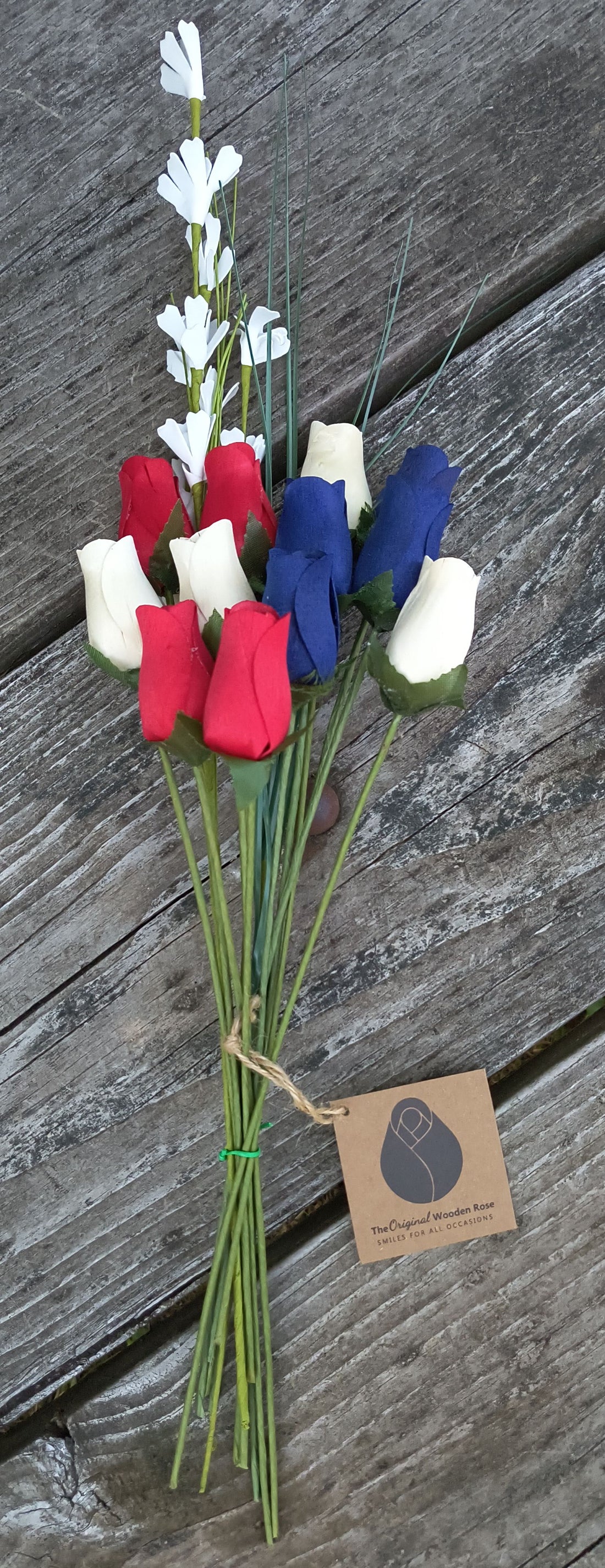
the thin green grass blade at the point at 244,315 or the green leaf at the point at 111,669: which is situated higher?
the thin green grass blade at the point at 244,315

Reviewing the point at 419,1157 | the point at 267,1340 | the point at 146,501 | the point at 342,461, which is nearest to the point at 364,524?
the point at 342,461

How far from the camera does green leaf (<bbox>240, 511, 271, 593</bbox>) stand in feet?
2.02

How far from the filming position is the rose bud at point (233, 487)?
616 mm

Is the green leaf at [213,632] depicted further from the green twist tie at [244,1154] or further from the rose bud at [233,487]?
the green twist tie at [244,1154]

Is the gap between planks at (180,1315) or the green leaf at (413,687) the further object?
the gap between planks at (180,1315)

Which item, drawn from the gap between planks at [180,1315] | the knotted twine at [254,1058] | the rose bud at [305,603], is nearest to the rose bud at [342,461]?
the rose bud at [305,603]

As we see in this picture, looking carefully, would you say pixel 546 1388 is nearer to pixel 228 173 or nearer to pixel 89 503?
pixel 89 503

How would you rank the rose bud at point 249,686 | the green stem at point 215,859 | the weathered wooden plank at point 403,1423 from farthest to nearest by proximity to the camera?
the weathered wooden plank at point 403,1423 < the green stem at point 215,859 < the rose bud at point 249,686

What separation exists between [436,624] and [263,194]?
0.48 m

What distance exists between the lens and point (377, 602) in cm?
62

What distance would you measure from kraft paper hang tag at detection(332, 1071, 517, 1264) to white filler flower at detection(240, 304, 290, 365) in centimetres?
56

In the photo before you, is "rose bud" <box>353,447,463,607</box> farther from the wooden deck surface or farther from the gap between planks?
the gap between planks

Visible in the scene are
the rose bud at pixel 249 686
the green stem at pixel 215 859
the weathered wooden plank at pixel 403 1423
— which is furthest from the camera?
the weathered wooden plank at pixel 403 1423

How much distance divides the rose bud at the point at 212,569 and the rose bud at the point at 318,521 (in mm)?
42
